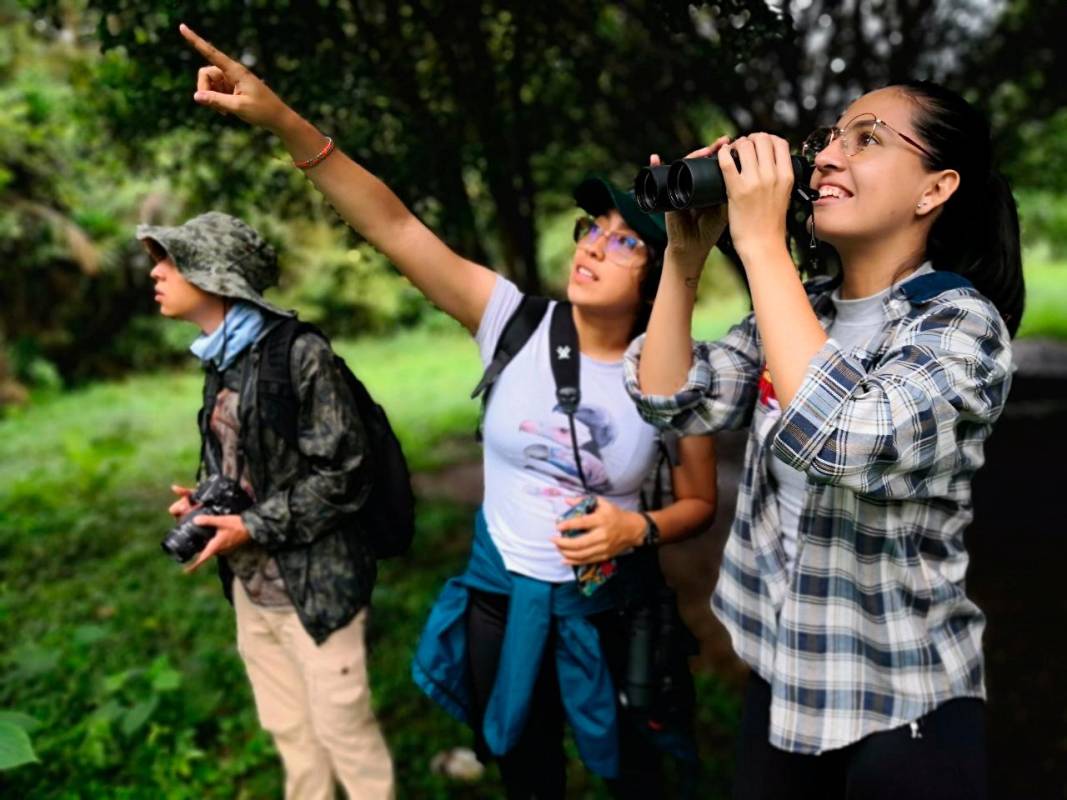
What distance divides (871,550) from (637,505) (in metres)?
0.74

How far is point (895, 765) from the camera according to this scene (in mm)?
1453

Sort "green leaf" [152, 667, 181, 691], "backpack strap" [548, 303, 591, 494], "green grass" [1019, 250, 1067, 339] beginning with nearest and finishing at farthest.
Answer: "backpack strap" [548, 303, 591, 494], "green leaf" [152, 667, 181, 691], "green grass" [1019, 250, 1067, 339]

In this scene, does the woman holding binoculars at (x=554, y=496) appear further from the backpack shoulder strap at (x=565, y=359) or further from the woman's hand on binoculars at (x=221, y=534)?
the woman's hand on binoculars at (x=221, y=534)

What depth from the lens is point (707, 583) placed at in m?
4.98

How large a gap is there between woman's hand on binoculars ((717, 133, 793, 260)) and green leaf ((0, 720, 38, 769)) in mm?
2188

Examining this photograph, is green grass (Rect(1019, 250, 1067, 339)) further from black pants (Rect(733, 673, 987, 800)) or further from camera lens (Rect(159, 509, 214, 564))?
camera lens (Rect(159, 509, 214, 564))

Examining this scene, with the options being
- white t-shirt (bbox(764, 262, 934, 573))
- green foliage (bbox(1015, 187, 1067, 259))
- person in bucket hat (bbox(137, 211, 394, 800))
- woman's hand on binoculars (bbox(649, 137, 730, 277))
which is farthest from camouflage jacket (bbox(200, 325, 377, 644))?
green foliage (bbox(1015, 187, 1067, 259))

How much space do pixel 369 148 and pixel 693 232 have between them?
1567mm

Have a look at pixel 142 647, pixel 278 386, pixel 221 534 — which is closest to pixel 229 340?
pixel 278 386

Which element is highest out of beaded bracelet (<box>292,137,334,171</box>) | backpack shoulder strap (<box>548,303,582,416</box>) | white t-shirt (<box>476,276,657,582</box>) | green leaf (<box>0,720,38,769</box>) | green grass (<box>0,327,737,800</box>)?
beaded bracelet (<box>292,137,334,171</box>)

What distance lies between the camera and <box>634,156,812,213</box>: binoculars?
4.46 feet

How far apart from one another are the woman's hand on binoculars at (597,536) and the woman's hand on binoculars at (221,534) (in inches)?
33.0

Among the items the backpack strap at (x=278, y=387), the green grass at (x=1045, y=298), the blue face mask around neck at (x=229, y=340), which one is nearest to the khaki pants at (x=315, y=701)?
the backpack strap at (x=278, y=387)

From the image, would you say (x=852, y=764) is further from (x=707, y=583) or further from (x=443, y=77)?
(x=707, y=583)
